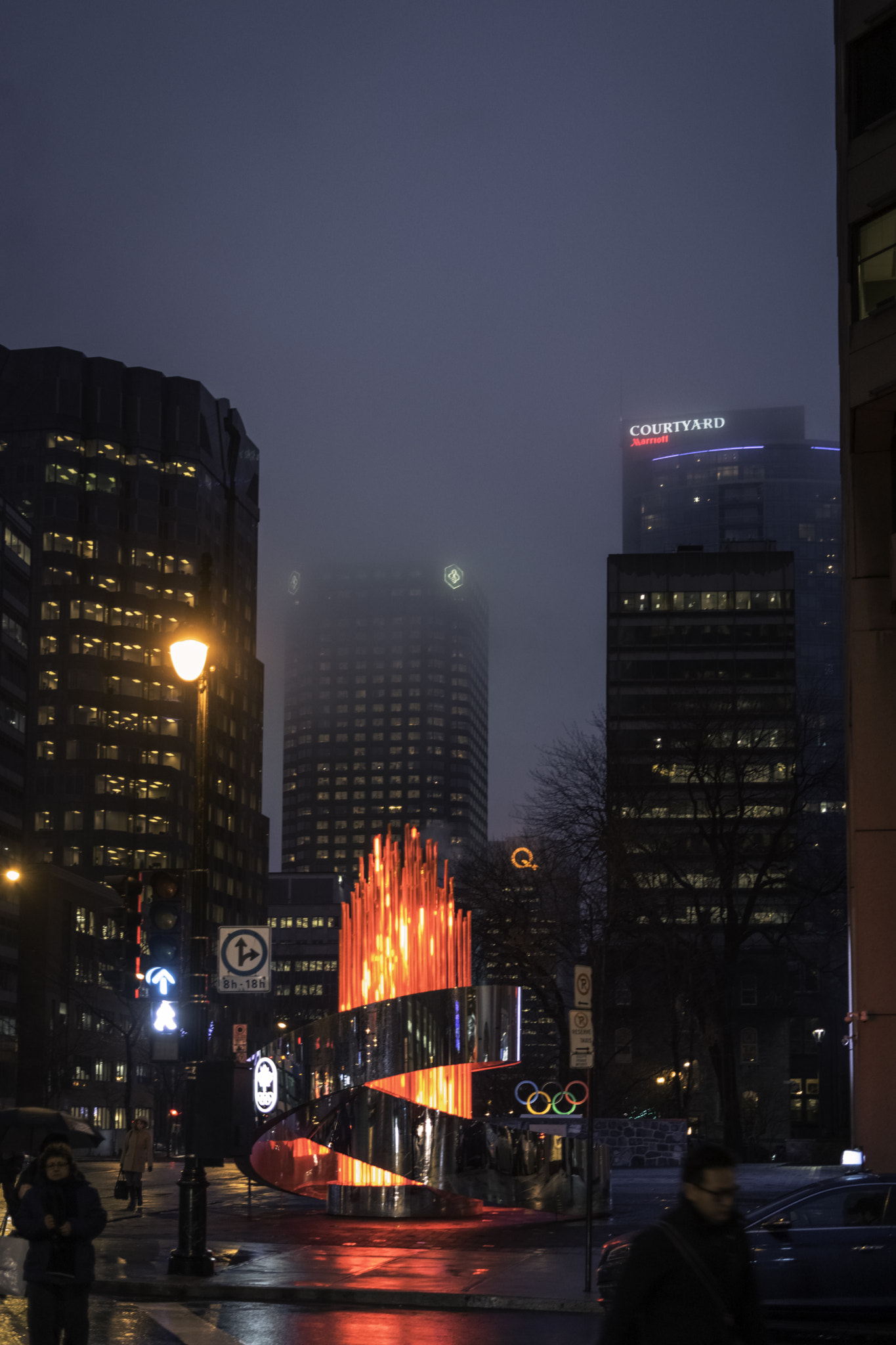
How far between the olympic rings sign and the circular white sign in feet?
69.2

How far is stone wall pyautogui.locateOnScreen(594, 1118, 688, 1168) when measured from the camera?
3884cm

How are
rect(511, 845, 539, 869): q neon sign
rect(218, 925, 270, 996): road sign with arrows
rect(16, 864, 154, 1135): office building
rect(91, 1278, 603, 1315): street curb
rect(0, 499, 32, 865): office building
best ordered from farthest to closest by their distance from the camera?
rect(0, 499, 32, 865): office building
rect(16, 864, 154, 1135): office building
rect(511, 845, 539, 869): q neon sign
rect(218, 925, 270, 996): road sign with arrows
rect(91, 1278, 603, 1315): street curb

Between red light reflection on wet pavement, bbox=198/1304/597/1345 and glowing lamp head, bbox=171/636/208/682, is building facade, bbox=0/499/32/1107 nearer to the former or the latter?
glowing lamp head, bbox=171/636/208/682

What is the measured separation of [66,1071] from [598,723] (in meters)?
57.7

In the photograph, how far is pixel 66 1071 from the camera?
10050 cm

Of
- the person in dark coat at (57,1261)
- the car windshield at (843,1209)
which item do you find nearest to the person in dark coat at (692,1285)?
the person in dark coat at (57,1261)

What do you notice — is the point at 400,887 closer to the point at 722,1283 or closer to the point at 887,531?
the point at 887,531

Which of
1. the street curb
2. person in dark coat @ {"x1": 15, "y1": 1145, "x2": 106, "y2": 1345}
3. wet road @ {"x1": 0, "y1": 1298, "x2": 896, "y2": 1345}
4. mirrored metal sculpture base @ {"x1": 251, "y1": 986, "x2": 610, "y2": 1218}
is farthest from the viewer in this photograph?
mirrored metal sculpture base @ {"x1": 251, "y1": 986, "x2": 610, "y2": 1218}

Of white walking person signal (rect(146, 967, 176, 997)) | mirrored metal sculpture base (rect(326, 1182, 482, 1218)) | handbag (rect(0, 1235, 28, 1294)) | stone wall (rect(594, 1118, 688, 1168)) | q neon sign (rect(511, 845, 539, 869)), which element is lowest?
stone wall (rect(594, 1118, 688, 1168))

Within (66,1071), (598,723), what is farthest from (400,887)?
(66,1071)

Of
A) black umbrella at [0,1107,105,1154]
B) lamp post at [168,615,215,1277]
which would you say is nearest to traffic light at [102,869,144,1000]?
lamp post at [168,615,215,1277]

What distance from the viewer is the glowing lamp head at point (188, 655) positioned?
17859 millimetres

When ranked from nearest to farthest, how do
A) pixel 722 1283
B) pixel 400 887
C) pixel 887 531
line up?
pixel 722 1283 < pixel 400 887 < pixel 887 531

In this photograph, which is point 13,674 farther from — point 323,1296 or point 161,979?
point 323,1296
